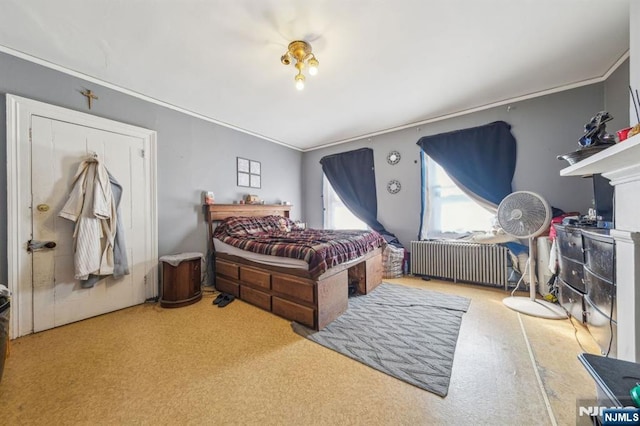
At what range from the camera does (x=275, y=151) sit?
4.41 m

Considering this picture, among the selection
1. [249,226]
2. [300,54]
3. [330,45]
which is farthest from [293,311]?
[330,45]

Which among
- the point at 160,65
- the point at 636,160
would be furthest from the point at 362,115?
the point at 636,160

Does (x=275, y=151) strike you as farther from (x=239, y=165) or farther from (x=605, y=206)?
(x=605, y=206)

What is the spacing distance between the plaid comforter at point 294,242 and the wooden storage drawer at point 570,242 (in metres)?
1.85

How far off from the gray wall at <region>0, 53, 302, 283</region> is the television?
4076 millimetres

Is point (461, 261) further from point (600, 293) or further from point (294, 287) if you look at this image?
point (294, 287)

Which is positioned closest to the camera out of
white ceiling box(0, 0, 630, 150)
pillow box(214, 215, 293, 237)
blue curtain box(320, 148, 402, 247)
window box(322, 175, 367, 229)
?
white ceiling box(0, 0, 630, 150)

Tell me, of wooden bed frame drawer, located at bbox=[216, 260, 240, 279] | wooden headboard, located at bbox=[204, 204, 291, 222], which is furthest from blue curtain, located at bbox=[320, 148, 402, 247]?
wooden bed frame drawer, located at bbox=[216, 260, 240, 279]

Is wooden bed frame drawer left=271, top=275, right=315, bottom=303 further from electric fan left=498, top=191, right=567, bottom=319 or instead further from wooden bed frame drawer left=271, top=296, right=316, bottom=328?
electric fan left=498, top=191, right=567, bottom=319

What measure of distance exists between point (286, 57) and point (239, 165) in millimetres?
2130

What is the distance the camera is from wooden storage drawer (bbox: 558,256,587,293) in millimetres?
1863

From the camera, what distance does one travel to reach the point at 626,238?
44.7 inches

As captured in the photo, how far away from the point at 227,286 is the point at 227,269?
22cm

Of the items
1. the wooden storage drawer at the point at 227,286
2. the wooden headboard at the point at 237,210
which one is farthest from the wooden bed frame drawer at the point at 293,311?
the wooden headboard at the point at 237,210
